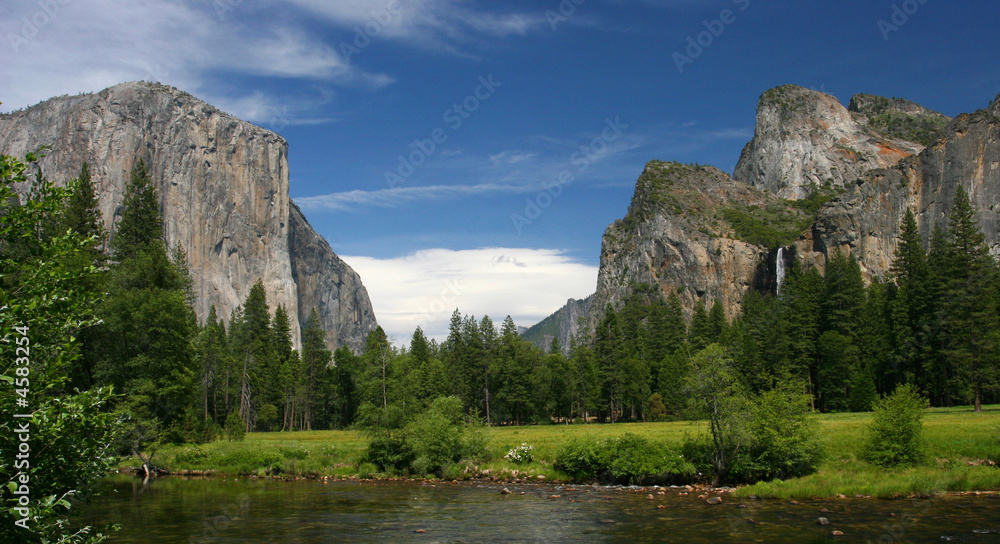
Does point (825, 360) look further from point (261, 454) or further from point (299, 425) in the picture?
point (299, 425)

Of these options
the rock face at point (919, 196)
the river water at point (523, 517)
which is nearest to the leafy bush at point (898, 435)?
the river water at point (523, 517)

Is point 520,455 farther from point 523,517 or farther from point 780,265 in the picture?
point 780,265

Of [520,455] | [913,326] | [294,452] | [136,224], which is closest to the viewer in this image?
[520,455]

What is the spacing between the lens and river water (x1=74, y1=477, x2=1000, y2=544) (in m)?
22.0

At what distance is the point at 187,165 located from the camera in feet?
582

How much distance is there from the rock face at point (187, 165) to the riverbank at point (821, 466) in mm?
132722

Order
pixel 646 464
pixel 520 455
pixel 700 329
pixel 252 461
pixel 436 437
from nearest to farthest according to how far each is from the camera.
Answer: pixel 646 464
pixel 520 455
pixel 436 437
pixel 252 461
pixel 700 329

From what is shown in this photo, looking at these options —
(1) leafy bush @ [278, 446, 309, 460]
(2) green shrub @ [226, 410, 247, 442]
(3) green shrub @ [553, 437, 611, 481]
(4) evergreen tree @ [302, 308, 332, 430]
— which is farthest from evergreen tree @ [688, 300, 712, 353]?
(2) green shrub @ [226, 410, 247, 442]

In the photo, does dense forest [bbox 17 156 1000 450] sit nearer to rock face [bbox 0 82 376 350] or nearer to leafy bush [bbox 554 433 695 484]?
leafy bush [bbox 554 433 695 484]

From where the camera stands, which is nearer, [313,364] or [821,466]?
[821,466]

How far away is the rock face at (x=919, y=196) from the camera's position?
13300 cm

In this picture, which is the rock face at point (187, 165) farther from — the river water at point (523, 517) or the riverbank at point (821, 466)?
the river water at point (523, 517)

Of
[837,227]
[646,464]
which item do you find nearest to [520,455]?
[646,464]

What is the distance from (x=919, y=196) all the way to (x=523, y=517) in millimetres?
156125
